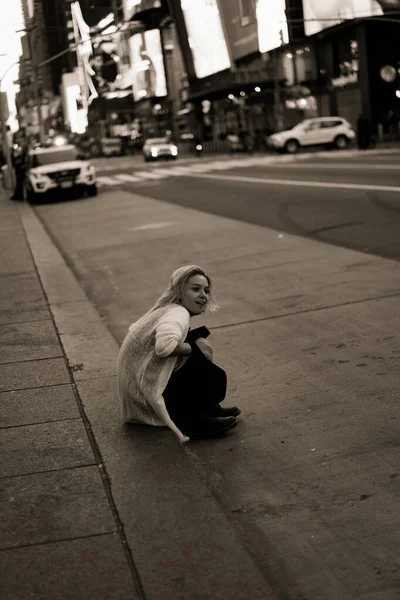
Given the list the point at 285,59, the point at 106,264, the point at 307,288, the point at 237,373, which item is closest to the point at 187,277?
the point at 237,373

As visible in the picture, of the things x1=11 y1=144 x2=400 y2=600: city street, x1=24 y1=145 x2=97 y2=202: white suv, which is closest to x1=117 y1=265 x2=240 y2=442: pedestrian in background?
x1=11 y1=144 x2=400 y2=600: city street

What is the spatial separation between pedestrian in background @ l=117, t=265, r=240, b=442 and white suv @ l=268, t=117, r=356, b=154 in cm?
5216

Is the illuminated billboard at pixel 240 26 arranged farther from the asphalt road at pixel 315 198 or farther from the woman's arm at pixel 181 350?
the woman's arm at pixel 181 350

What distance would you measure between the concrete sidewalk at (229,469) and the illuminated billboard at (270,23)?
6023 centimetres

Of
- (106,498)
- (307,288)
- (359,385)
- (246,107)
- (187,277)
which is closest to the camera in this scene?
(106,498)

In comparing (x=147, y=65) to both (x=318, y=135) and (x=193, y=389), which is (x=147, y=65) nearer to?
(x=318, y=135)

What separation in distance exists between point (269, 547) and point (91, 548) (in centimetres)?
74

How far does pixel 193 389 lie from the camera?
227 inches

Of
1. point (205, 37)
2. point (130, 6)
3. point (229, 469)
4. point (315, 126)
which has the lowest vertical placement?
point (229, 469)

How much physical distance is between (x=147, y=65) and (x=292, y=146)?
7310cm

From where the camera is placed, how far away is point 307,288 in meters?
10.4

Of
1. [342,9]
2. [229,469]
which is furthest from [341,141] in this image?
[229,469]

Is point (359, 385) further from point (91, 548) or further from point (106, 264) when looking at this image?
point (106, 264)

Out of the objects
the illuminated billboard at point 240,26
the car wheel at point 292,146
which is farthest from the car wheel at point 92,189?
the illuminated billboard at point 240,26
